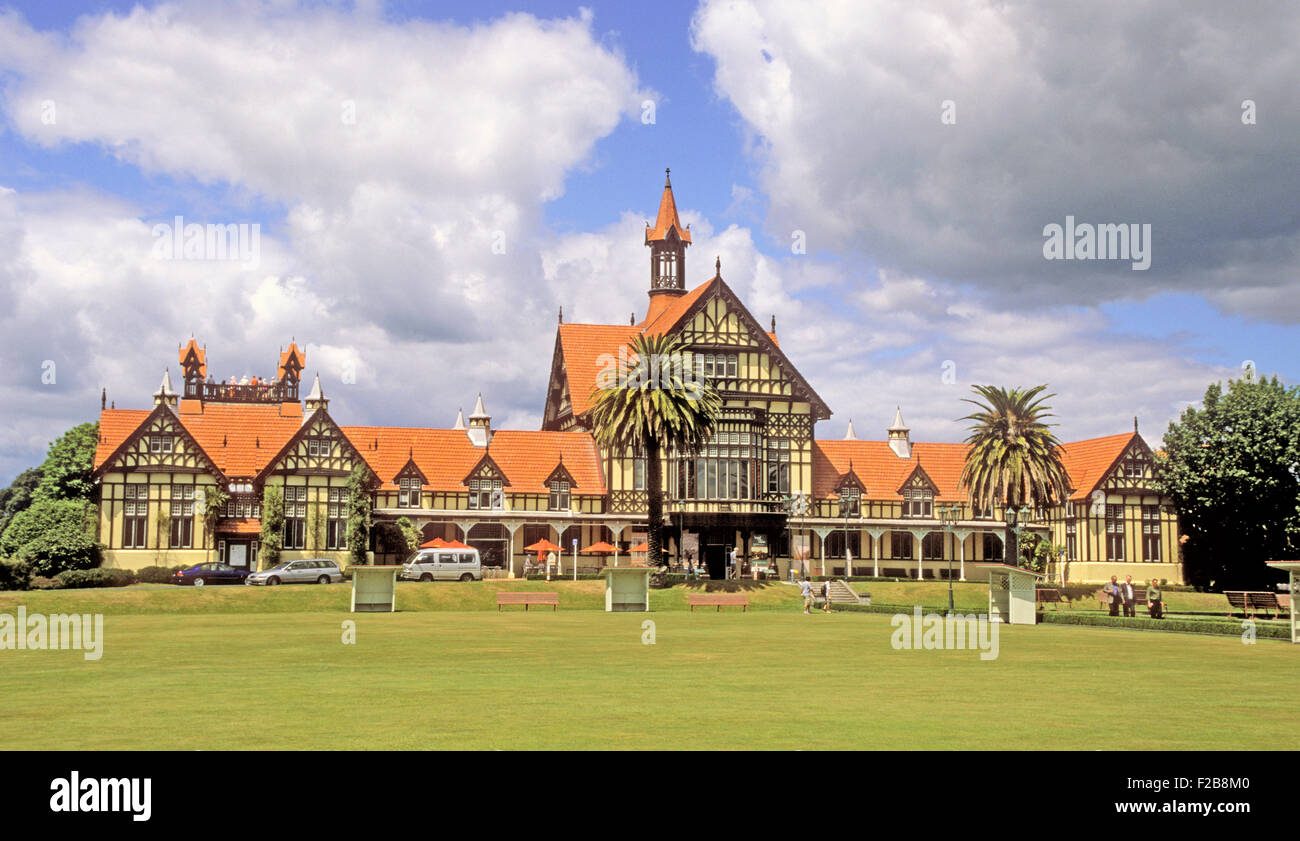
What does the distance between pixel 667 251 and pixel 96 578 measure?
47350mm

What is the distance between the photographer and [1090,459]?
274ft

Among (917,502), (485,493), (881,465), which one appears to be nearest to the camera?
(485,493)

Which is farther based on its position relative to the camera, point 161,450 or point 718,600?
point 161,450

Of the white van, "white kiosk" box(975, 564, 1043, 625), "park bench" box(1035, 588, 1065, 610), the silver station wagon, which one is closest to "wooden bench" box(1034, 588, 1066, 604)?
"park bench" box(1035, 588, 1065, 610)

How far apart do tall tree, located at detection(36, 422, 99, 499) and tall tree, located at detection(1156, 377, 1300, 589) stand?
66221 mm

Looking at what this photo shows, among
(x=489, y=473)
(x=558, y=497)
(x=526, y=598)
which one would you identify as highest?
(x=489, y=473)

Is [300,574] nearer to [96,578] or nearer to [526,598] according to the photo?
[96,578]

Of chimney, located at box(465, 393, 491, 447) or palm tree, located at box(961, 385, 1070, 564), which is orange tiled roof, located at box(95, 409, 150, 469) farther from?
palm tree, located at box(961, 385, 1070, 564)

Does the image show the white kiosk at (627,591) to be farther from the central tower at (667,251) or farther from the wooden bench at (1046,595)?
the central tower at (667,251)

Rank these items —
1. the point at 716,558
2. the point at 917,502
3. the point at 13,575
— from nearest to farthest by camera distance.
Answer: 1. the point at 13,575
2. the point at 716,558
3. the point at 917,502

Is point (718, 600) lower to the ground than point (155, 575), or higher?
lower

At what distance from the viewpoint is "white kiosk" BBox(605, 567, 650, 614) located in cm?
5456

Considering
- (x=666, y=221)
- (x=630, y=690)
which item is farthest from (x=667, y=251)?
(x=630, y=690)
